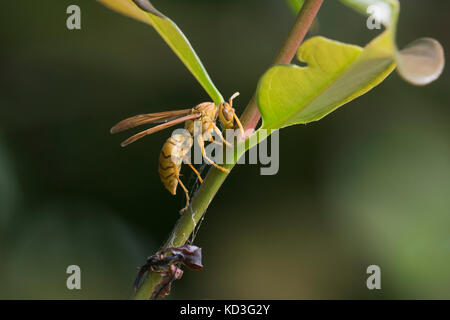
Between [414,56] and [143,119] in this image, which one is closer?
[414,56]

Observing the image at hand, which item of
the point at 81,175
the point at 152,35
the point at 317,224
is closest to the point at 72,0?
the point at 152,35

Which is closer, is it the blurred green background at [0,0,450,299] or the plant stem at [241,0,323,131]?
the plant stem at [241,0,323,131]

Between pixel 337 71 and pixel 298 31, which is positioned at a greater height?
pixel 298 31

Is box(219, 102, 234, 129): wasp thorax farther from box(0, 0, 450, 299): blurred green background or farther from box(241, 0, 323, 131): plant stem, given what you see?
box(0, 0, 450, 299): blurred green background

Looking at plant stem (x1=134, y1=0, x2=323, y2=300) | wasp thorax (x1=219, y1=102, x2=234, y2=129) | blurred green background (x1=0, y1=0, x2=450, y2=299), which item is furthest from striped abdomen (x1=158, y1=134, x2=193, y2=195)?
blurred green background (x1=0, y1=0, x2=450, y2=299)

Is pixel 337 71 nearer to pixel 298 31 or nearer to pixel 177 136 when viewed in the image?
pixel 298 31

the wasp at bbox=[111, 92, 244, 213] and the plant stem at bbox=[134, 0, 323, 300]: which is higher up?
the wasp at bbox=[111, 92, 244, 213]

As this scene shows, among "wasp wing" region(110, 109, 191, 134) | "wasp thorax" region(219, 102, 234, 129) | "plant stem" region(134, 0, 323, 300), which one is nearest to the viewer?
"plant stem" region(134, 0, 323, 300)

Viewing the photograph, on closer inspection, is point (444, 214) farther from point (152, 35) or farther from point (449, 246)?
point (152, 35)

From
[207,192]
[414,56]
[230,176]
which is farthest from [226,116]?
[230,176]
